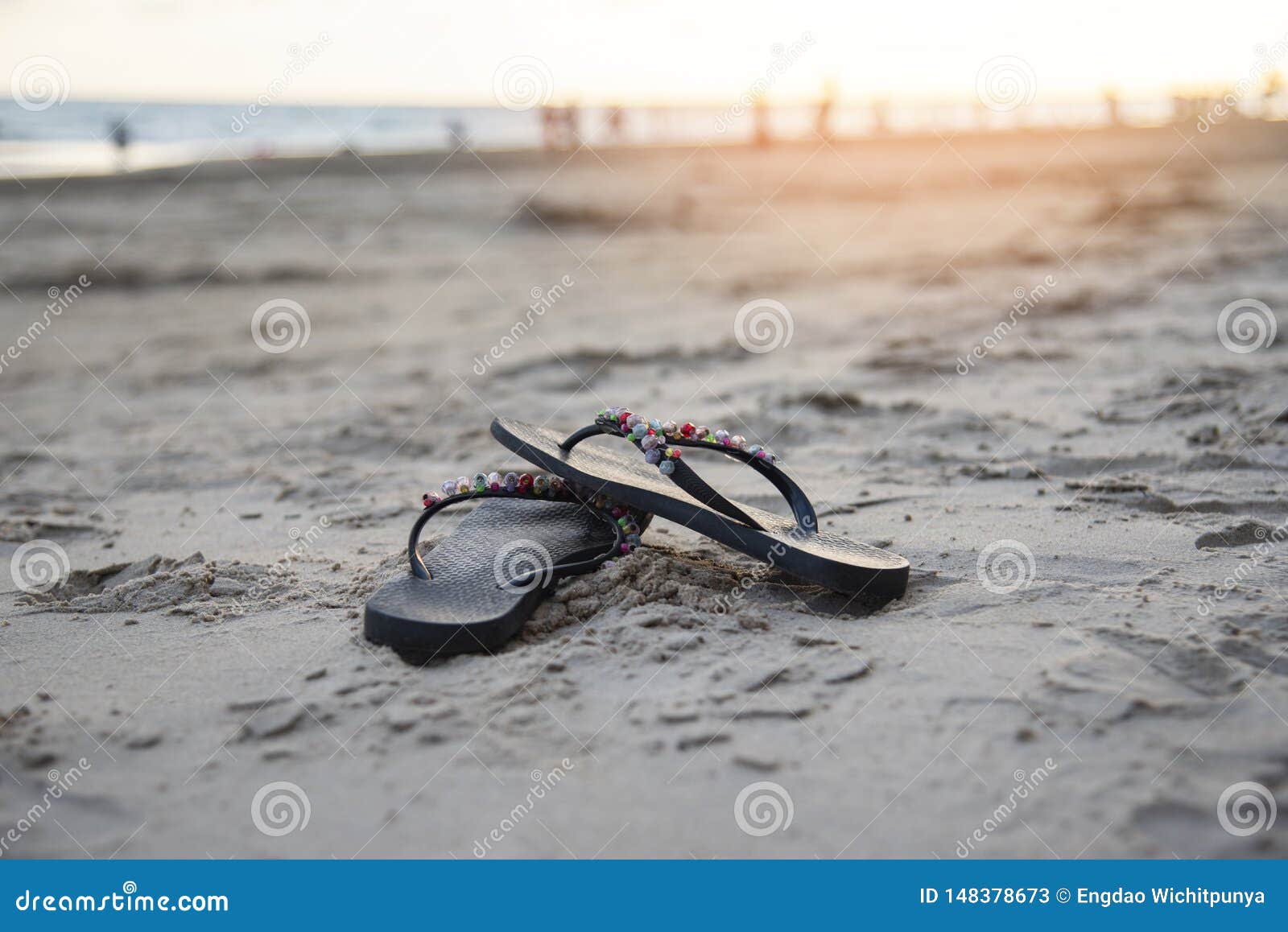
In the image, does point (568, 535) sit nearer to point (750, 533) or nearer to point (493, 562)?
point (493, 562)

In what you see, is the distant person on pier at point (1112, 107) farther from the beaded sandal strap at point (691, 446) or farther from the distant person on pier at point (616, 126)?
the beaded sandal strap at point (691, 446)

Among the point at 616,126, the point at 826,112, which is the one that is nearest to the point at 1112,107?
the point at 826,112

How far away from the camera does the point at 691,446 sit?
2.37 meters

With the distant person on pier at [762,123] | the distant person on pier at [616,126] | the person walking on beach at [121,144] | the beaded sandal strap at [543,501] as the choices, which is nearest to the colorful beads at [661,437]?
the beaded sandal strap at [543,501]

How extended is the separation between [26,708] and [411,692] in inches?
29.9

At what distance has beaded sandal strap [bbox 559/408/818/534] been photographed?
87.7 inches

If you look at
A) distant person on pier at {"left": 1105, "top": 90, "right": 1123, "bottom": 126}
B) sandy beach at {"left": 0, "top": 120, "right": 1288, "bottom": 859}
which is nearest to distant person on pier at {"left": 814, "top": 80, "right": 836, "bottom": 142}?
distant person on pier at {"left": 1105, "top": 90, "right": 1123, "bottom": 126}

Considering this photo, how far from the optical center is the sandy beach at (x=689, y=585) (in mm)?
1527

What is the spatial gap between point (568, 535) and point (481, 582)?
0.28 meters

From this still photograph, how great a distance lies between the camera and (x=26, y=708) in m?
1.88

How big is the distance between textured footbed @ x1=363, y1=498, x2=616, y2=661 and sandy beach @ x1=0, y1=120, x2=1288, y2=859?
0.06m

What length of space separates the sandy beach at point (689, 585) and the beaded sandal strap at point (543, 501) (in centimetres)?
9
